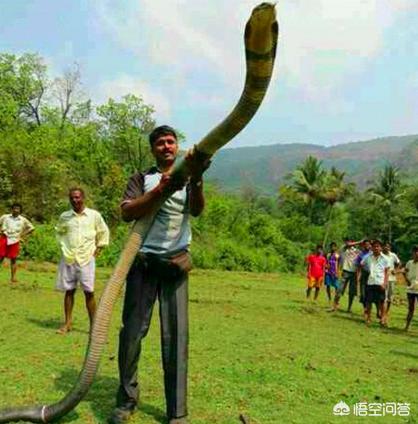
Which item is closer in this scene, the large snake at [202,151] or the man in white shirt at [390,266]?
the large snake at [202,151]

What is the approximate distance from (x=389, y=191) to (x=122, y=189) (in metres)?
31.3

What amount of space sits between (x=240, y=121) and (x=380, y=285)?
1009 cm

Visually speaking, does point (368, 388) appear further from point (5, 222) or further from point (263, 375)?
point (5, 222)

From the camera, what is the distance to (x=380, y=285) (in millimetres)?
13297

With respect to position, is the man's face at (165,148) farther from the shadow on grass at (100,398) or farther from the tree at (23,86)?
the tree at (23,86)

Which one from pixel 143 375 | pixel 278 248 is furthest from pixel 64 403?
pixel 278 248

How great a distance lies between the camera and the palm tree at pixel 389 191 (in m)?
59.9

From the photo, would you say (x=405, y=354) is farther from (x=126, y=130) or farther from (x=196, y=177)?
(x=126, y=130)

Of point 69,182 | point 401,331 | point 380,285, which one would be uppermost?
point 69,182

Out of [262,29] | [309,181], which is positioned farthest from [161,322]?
[309,181]

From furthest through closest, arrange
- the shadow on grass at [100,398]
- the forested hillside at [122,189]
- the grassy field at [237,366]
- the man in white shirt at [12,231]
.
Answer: the forested hillside at [122,189], the man in white shirt at [12,231], the grassy field at [237,366], the shadow on grass at [100,398]

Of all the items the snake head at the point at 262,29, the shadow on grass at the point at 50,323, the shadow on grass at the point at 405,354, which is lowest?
the shadow on grass at the point at 405,354

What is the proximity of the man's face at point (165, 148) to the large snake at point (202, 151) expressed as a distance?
453 mm

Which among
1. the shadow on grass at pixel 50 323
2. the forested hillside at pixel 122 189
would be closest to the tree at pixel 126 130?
the forested hillside at pixel 122 189
